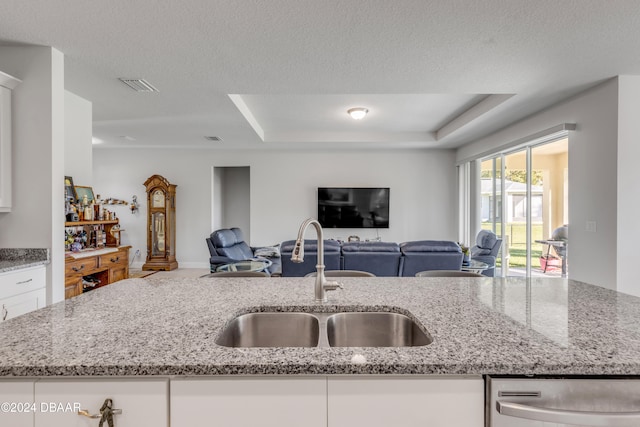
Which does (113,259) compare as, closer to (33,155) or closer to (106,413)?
(33,155)

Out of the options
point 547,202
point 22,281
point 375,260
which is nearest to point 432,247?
point 375,260

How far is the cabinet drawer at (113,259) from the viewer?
3573 millimetres

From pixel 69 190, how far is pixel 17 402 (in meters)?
3.06

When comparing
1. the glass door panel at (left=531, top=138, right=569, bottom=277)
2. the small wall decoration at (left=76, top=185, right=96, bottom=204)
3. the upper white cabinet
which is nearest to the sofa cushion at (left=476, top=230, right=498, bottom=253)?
the glass door panel at (left=531, top=138, right=569, bottom=277)

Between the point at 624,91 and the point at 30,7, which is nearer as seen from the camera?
the point at 30,7

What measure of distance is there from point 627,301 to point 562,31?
1864 millimetres

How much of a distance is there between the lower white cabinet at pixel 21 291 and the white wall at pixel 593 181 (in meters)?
4.81

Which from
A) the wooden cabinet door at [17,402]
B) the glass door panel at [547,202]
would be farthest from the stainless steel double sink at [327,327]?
the glass door panel at [547,202]

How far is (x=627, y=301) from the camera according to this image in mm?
1384

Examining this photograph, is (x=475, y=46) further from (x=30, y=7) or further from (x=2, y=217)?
(x=2, y=217)

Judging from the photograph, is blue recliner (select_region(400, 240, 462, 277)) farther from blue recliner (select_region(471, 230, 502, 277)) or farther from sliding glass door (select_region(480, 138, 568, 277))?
sliding glass door (select_region(480, 138, 568, 277))

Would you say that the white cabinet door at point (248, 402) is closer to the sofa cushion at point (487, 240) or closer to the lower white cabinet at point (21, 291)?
the lower white cabinet at point (21, 291)

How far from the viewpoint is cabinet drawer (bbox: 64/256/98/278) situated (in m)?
3.02

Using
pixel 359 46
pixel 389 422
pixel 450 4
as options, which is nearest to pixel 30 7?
pixel 359 46
